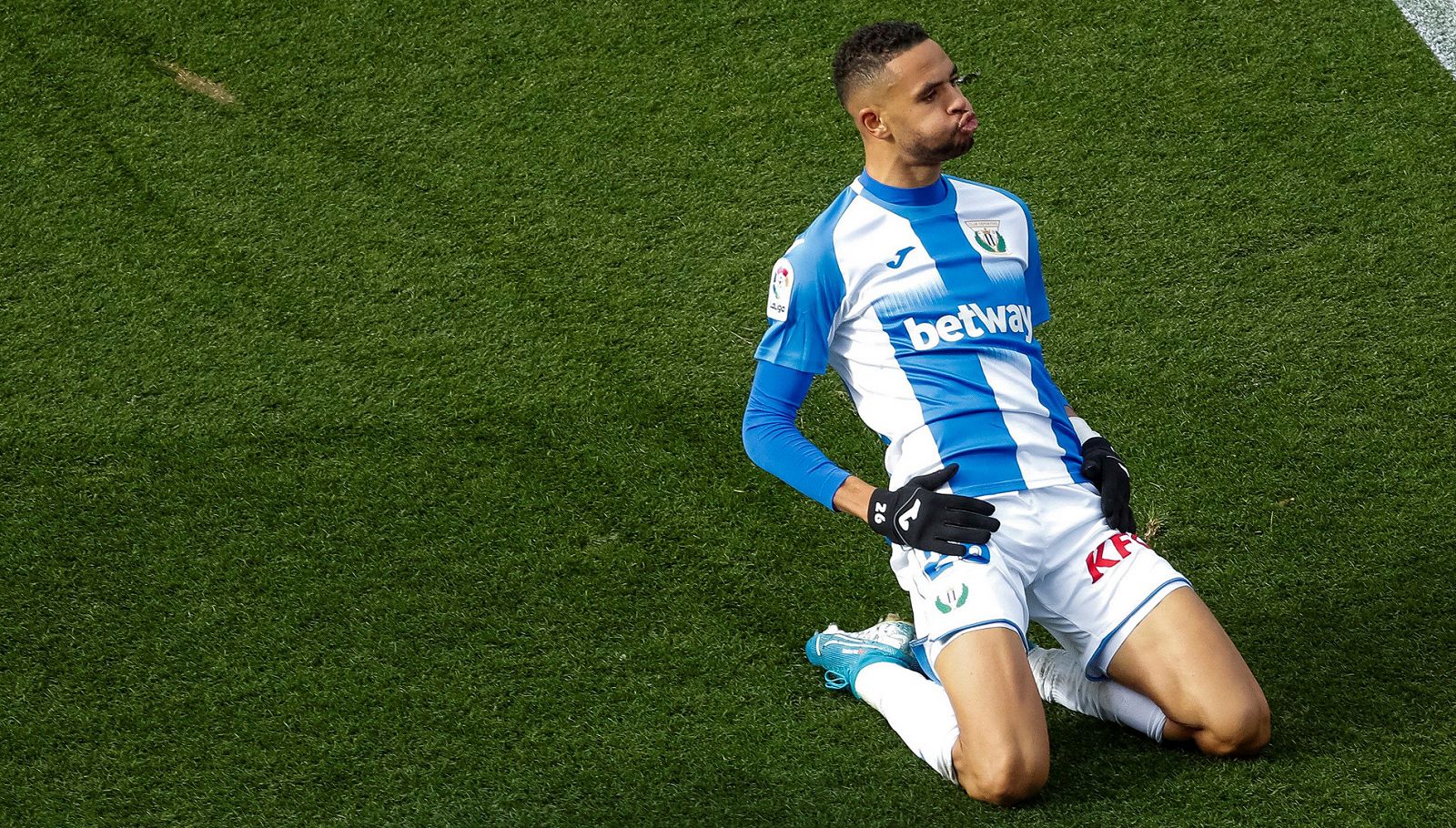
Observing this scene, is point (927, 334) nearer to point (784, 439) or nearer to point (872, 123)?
point (784, 439)

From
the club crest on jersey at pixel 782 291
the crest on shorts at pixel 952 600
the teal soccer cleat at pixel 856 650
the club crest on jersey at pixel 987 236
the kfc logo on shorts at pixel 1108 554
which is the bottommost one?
the teal soccer cleat at pixel 856 650

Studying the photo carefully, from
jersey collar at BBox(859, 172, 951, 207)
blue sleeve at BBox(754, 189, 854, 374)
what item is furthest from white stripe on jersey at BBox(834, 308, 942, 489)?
jersey collar at BBox(859, 172, 951, 207)

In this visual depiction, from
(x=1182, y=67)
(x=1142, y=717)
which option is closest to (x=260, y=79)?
(x=1182, y=67)

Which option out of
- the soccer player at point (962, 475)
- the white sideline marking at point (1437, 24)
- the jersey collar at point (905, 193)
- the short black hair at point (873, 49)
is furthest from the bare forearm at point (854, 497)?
the white sideline marking at point (1437, 24)

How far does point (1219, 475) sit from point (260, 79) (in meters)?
3.93

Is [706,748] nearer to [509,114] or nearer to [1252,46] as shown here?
[509,114]

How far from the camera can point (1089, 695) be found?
328 cm

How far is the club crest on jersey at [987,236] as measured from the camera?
338 centimetres

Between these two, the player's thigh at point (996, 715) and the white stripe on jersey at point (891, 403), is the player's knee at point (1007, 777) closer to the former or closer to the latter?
the player's thigh at point (996, 715)

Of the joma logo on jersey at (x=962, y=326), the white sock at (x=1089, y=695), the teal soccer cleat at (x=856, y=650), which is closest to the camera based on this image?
the white sock at (x=1089, y=695)

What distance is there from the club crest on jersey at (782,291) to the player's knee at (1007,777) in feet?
3.65

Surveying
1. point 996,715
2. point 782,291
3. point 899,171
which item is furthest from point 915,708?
point 899,171

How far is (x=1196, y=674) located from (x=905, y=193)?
4.35 feet

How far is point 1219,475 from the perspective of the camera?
403 centimetres
